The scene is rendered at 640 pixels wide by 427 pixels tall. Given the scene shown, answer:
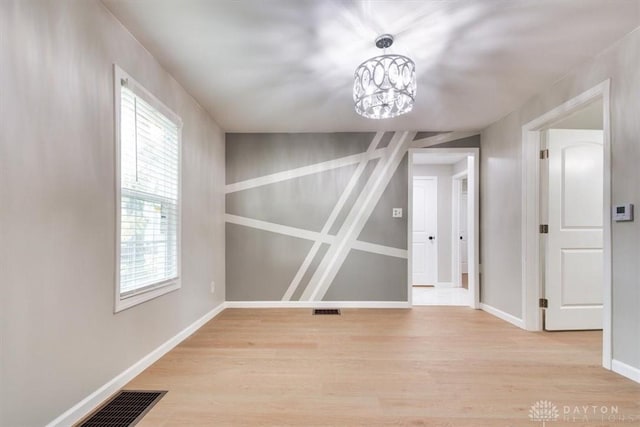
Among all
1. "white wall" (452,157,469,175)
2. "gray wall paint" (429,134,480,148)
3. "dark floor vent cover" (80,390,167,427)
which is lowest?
"dark floor vent cover" (80,390,167,427)

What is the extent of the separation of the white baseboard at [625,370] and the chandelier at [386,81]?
2.33 metres

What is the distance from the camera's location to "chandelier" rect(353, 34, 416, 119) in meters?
1.93

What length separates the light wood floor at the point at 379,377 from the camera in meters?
1.62

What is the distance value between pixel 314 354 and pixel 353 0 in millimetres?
2462

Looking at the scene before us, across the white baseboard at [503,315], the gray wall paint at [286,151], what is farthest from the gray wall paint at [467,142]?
the white baseboard at [503,315]

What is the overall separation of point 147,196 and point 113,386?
125 cm

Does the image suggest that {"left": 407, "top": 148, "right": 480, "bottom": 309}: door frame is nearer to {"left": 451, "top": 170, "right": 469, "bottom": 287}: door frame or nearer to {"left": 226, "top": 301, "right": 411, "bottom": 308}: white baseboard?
{"left": 226, "top": 301, "right": 411, "bottom": 308}: white baseboard

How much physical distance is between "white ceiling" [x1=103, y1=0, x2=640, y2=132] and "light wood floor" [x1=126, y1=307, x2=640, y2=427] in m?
2.29

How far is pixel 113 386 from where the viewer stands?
5.89 feet

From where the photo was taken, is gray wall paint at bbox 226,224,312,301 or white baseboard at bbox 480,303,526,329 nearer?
white baseboard at bbox 480,303,526,329

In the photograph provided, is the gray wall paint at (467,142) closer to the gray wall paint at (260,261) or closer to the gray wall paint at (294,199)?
the gray wall paint at (294,199)

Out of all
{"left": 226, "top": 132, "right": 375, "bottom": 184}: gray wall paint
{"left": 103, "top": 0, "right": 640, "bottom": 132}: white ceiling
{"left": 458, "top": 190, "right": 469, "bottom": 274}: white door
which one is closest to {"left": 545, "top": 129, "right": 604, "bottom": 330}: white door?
{"left": 103, "top": 0, "right": 640, "bottom": 132}: white ceiling

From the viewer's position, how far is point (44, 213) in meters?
1.37

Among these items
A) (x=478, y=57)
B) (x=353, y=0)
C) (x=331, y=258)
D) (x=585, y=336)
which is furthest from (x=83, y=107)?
(x=585, y=336)
